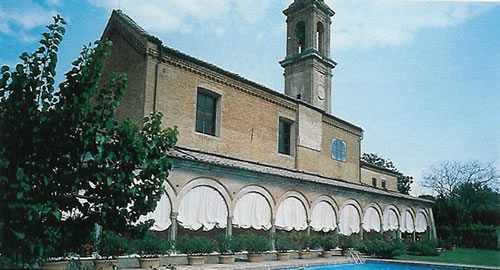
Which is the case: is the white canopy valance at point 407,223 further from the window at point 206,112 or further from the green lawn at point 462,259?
the window at point 206,112

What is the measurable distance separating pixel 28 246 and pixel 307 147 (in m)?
19.5

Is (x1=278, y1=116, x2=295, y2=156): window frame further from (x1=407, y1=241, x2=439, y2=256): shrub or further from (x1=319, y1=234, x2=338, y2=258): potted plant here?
(x1=407, y1=241, x2=439, y2=256): shrub

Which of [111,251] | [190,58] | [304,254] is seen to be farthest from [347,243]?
[111,251]

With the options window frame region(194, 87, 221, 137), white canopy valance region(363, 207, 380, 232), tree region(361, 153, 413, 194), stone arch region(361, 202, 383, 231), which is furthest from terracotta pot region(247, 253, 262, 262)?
tree region(361, 153, 413, 194)

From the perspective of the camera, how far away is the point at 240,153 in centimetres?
1947

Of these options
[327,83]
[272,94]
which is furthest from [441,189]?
[272,94]

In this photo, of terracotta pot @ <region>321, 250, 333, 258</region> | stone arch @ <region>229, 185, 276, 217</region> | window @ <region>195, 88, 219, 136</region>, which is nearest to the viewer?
stone arch @ <region>229, 185, 276, 217</region>

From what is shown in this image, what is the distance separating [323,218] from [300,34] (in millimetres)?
16555

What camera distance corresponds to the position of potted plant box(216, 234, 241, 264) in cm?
1435

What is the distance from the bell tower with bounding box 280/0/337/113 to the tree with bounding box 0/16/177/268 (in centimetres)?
2560

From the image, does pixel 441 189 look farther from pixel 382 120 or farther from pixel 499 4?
pixel 499 4

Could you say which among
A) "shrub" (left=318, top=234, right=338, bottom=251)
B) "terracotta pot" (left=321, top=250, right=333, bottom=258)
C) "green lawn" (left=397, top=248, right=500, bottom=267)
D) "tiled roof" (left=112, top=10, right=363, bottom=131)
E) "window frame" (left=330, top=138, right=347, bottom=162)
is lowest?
"green lawn" (left=397, top=248, right=500, bottom=267)

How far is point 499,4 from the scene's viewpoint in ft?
28.0

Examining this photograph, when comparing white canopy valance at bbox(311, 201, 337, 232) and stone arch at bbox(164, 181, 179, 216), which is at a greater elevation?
stone arch at bbox(164, 181, 179, 216)
